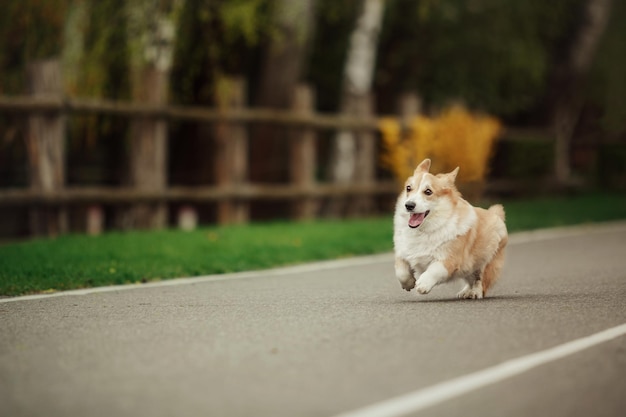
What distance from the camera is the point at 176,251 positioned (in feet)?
46.6

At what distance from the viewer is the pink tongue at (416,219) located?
371 inches

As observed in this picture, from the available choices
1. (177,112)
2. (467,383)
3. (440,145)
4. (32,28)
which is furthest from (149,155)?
(467,383)

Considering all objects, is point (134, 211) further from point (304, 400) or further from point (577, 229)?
point (304, 400)

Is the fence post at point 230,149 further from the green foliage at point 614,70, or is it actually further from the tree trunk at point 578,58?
the green foliage at point 614,70

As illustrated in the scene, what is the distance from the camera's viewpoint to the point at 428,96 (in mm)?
28031

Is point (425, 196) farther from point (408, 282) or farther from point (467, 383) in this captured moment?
point (467, 383)

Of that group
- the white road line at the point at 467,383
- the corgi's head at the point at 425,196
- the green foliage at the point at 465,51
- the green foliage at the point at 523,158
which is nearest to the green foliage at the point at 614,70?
the green foliage at the point at 465,51

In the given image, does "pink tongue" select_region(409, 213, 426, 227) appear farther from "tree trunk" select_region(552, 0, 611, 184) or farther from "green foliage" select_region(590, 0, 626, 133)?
"green foliage" select_region(590, 0, 626, 133)

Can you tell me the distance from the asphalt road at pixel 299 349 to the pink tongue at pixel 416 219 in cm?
68

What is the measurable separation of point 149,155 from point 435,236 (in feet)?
29.6

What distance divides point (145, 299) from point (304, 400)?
14.3ft

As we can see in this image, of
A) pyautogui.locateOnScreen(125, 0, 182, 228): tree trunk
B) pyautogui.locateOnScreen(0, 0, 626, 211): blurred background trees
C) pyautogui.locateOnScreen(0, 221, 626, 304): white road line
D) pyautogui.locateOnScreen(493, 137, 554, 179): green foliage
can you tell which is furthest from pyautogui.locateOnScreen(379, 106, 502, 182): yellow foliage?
pyautogui.locateOnScreen(125, 0, 182, 228): tree trunk

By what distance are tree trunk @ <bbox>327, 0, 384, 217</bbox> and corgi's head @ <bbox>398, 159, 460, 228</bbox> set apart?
11.8 meters

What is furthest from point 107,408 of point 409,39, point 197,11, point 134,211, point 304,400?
point 409,39
